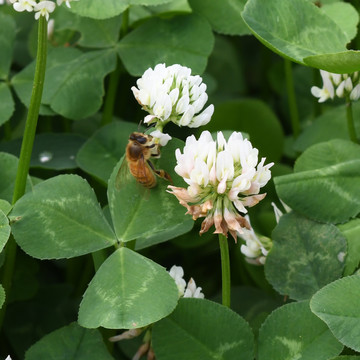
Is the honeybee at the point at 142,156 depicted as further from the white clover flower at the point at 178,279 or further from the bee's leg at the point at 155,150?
the white clover flower at the point at 178,279

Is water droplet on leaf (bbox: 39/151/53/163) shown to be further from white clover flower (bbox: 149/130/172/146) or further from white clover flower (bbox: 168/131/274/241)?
white clover flower (bbox: 168/131/274/241)

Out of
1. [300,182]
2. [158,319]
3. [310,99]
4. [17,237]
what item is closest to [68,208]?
[17,237]

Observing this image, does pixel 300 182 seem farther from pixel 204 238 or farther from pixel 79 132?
pixel 79 132

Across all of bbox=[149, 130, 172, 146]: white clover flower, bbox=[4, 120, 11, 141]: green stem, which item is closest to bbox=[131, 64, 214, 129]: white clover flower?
bbox=[149, 130, 172, 146]: white clover flower

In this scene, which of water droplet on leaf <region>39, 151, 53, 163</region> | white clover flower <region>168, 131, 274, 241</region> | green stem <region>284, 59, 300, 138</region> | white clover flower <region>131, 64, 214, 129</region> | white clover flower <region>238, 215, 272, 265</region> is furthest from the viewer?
green stem <region>284, 59, 300, 138</region>

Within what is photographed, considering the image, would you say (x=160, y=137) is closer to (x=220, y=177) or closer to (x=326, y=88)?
(x=220, y=177)

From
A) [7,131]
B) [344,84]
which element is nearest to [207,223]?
[344,84]
